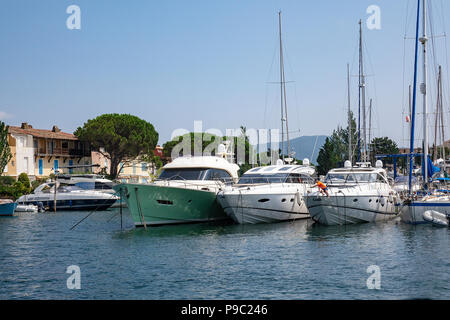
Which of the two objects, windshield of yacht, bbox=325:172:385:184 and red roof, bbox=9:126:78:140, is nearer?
windshield of yacht, bbox=325:172:385:184

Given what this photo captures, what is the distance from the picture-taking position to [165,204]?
30062mm

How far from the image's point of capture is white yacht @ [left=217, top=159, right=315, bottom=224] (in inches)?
1167

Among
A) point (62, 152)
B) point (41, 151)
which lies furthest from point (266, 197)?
point (62, 152)

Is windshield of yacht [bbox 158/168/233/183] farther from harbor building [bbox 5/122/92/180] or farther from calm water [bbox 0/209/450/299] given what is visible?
harbor building [bbox 5/122/92/180]

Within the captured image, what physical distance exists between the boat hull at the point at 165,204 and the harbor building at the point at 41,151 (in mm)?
35980

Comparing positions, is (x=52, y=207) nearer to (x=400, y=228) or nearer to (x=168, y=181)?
(x=168, y=181)

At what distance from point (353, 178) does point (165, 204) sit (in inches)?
429

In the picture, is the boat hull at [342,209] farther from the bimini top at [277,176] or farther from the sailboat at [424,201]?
the bimini top at [277,176]

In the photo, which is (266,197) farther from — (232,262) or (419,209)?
(232,262)

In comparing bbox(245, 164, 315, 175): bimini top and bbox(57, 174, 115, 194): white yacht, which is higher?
bbox(245, 164, 315, 175): bimini top

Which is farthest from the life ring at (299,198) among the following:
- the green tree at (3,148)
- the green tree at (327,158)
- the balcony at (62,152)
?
the balcony at (62,152)

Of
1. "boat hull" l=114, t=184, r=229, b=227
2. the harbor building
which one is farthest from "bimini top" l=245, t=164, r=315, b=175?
the harbor building

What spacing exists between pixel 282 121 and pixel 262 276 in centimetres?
2707

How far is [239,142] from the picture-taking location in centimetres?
8506
